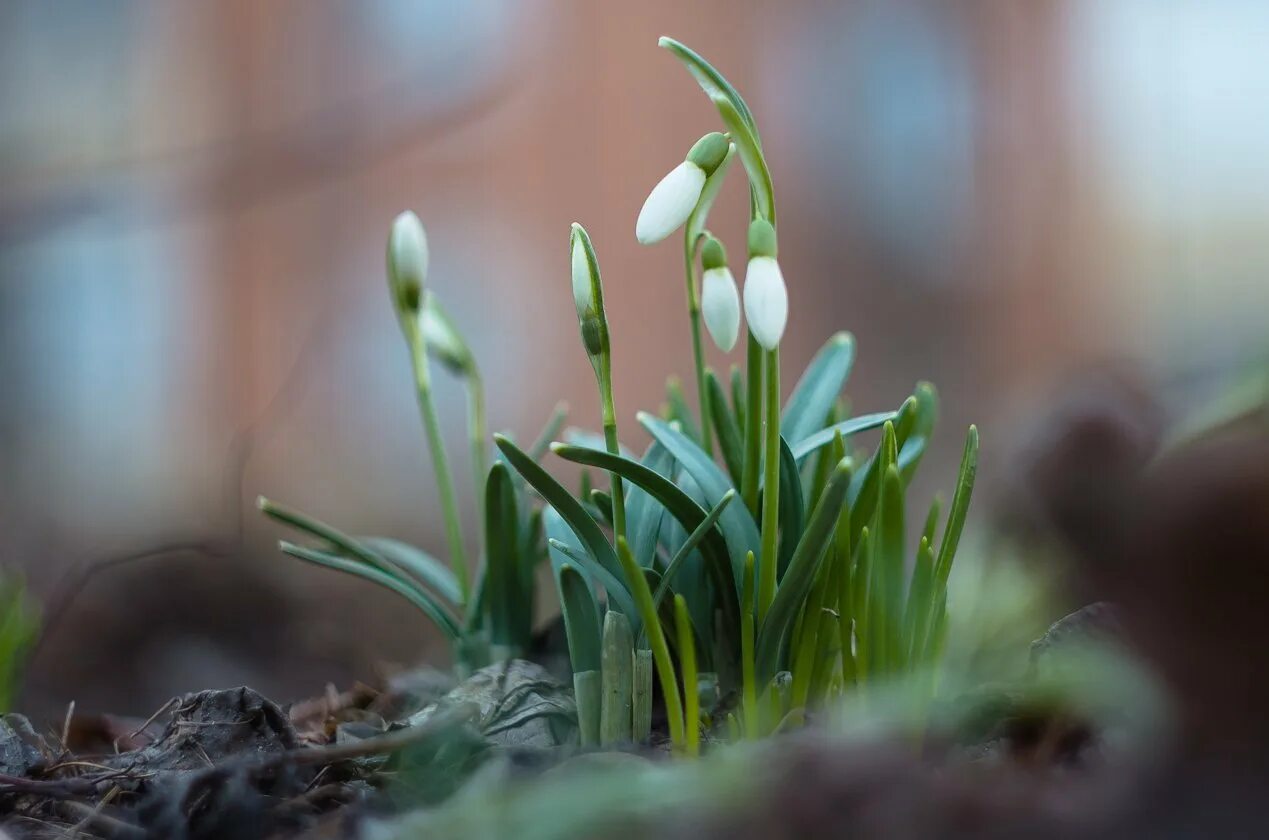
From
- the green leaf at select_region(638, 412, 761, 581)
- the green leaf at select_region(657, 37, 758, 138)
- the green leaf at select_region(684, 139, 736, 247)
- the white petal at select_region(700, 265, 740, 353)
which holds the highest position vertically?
the green leaf at select_region(657, 37, 758, 138)

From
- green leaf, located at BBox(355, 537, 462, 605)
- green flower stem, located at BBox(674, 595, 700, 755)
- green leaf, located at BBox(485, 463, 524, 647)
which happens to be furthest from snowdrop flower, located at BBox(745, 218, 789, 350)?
green leaf, located at BBox(355, 537, 462, 605)

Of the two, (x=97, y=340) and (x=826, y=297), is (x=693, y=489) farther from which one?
(x=97, y=340)

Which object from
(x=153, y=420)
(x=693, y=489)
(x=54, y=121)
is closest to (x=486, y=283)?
(x=153, y=420)

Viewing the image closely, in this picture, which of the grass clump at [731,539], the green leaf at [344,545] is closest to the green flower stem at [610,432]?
the grass clump at [731,539]

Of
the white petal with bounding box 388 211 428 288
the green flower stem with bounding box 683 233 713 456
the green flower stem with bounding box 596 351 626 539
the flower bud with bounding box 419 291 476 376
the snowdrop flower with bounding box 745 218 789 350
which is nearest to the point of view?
the snowdrop flower with bounding box 745 218 789 350

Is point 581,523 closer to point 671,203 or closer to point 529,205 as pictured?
point 671,203

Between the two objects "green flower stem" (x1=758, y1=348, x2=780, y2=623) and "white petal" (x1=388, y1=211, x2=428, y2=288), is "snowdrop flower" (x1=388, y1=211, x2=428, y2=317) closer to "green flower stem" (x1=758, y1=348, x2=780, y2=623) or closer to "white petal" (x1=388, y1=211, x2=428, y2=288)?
"white petal" (x1=388, y1=211, x2=428, y2=288)

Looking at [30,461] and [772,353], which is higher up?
[772,353]
